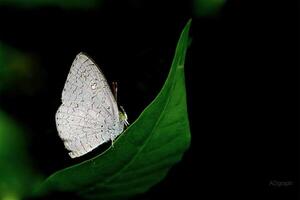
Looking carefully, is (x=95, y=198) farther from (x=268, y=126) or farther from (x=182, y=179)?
(x=268, y=126)

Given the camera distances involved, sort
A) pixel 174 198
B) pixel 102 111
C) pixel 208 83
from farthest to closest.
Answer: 1. pixel 102 111
2. pixel 208 83
3. pixel 174 198

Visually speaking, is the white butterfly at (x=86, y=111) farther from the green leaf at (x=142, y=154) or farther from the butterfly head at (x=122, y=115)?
the green leaf at (x=142, y=154)

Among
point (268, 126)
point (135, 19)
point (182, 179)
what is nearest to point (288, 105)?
point (268, 126)

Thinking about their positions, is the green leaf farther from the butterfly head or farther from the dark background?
the butterfly head

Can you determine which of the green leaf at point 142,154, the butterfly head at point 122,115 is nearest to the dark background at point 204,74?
the butterfly head at point 122,115

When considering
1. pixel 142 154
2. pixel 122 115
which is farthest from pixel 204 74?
pixel 142 154
